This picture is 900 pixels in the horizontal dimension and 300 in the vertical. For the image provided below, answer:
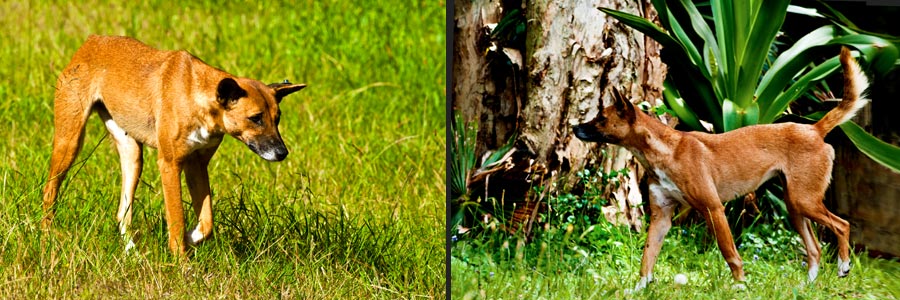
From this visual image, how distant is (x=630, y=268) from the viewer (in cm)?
597

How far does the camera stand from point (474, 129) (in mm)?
5832

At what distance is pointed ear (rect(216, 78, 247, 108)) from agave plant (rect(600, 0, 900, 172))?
1656 millimetres

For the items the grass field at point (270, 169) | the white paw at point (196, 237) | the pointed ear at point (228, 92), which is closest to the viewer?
the pointed ear at point (228, 92)

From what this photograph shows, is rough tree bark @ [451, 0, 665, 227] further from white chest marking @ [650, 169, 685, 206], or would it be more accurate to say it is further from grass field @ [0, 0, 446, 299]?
grass field @ [0, 0, 446, 299]

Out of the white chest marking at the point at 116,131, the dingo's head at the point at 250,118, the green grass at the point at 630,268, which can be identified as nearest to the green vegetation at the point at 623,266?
the green grass at the point at 630,268

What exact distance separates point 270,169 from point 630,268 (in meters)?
2.71

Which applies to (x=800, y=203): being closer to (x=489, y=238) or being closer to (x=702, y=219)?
(x=702, y=219)

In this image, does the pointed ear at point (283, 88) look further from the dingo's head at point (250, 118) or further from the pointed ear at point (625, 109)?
the pointed ear at point (625, 109)

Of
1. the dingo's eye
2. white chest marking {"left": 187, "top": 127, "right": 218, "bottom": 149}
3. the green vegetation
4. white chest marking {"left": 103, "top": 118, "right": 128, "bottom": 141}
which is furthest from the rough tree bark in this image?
white chest marking {"left": 103, "top": 118, "right": 128, "bottom": 141}

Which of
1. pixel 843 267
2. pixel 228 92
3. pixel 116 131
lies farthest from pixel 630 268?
pixel 116 131

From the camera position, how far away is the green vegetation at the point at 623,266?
19.4ft

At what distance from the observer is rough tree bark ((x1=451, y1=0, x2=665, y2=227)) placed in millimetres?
5859

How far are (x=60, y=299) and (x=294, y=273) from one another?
1.08 m

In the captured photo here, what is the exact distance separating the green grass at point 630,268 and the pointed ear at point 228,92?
3.63 ft
